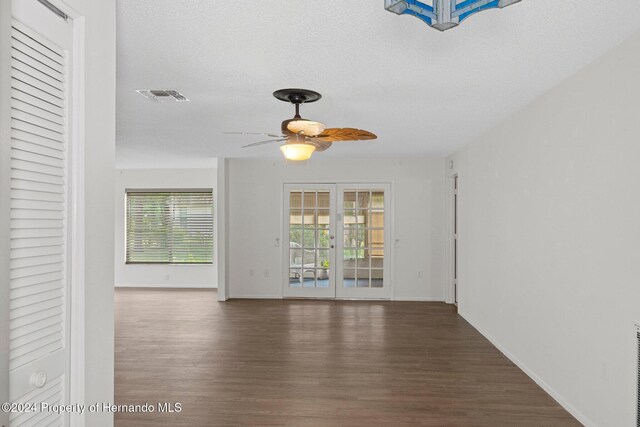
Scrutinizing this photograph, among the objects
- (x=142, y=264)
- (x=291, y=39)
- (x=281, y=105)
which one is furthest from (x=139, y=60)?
(x=142, y=264)

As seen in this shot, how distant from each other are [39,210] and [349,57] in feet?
7.06

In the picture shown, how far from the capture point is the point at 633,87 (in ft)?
8.64

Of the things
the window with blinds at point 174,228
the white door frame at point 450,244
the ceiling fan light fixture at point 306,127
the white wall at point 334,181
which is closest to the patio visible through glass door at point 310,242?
the white wall at point 334,181

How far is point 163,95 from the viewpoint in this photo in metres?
3.95

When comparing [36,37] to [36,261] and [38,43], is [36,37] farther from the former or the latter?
[36,261]

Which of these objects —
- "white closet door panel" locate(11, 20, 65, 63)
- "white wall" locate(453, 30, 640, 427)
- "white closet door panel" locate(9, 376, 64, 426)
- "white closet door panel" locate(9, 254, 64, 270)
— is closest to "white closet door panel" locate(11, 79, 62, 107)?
"white closet door panel" locate(11, 20, 65, 63)

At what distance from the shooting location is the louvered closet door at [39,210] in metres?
1.33

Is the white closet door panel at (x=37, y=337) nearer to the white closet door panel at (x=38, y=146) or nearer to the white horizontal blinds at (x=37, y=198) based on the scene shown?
the white horizontal blinds at (x=37, y=198)

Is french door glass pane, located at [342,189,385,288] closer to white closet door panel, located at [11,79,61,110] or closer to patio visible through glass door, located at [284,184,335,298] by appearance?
patio visible through glass door, located at [284,184,335,298]

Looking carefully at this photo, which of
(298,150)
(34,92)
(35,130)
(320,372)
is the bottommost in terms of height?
(320,372)

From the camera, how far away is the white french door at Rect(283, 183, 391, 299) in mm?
8117

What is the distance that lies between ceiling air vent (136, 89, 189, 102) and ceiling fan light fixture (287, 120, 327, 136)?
41.8 inches

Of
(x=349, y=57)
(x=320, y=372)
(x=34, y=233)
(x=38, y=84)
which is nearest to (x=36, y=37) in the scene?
(x=38, y=84)

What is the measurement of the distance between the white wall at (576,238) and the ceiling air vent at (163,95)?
10.2ft
